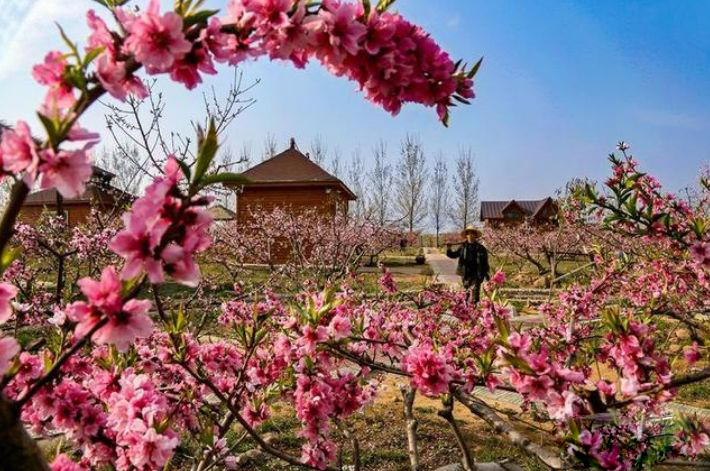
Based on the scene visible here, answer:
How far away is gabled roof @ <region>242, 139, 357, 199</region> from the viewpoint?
24.3m

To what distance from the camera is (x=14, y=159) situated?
2.62 ft

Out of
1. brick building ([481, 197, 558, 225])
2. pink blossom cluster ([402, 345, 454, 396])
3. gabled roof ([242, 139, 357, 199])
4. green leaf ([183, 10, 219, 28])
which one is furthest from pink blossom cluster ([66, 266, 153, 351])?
brick building ([481, 197, 558, 225])

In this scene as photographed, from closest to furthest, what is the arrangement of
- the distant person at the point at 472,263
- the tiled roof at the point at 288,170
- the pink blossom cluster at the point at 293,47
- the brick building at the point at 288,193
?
the pink blossom cluster at the point at 293,47, the distant person at the point at 472,263, the brick building at the point at 288,193, the tiled roof at the point at 288,170

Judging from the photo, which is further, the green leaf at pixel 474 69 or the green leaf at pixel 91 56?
the green leaf at pixel 474 69

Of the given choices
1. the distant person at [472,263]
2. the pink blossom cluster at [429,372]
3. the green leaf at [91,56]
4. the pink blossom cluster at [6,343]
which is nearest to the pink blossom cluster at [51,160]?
the green leaf at [91,56]

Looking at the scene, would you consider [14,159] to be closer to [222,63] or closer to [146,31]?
[146,31]

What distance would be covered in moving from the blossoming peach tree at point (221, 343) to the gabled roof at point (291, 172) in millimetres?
21274

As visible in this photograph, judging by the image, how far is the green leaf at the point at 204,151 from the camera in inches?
37.2

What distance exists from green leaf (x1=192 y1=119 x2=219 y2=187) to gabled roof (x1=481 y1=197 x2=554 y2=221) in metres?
53.0

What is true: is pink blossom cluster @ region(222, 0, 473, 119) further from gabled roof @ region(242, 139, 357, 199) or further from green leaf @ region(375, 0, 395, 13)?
gabled roof @ region(242, 139, 357, 199)

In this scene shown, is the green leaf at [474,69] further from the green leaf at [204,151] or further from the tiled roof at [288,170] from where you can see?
the tiled roof at [288,170]

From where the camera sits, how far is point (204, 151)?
95cm

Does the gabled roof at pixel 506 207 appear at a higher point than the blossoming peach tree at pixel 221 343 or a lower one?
A: higher

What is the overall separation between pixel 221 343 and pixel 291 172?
2361 centimetres
